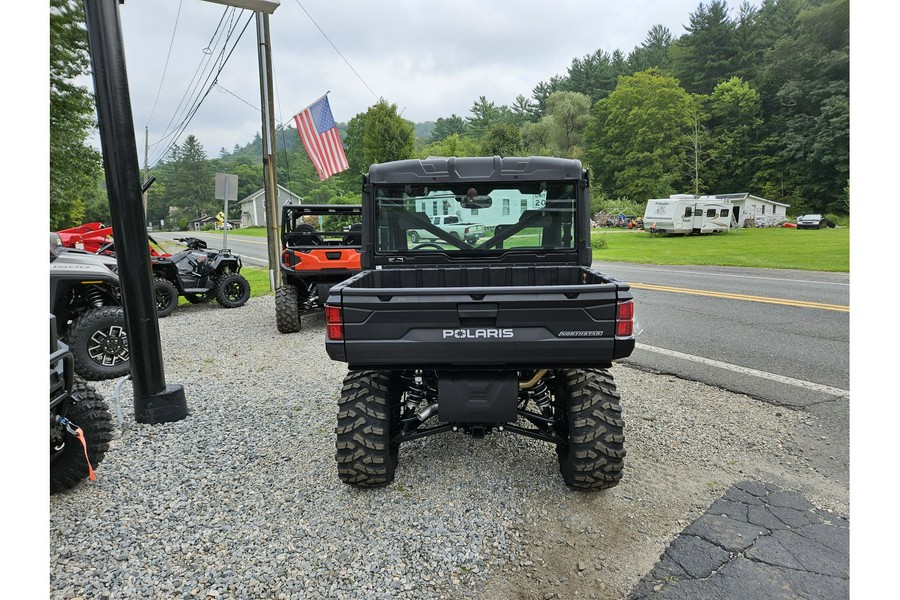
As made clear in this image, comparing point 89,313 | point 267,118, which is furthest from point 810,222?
point 89,313

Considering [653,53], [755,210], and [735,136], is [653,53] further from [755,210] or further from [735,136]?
[755,210]

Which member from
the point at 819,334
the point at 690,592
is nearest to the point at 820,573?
the point at 690,592

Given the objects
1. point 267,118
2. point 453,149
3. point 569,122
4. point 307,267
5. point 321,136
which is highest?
point 569,122

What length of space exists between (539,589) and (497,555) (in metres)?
0.28

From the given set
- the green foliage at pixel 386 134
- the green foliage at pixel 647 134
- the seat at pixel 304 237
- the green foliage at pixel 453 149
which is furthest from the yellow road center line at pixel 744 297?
the green foliage at pixel 647 134

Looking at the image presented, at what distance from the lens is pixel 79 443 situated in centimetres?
300

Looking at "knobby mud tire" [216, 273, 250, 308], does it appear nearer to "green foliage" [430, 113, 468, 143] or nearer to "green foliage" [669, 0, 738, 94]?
"green foliage" [669, 0, 738, 94]

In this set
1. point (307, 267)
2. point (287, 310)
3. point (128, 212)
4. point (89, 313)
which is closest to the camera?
point (128, 212)

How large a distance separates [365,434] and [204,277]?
318 inches

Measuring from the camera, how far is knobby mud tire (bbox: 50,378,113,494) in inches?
115

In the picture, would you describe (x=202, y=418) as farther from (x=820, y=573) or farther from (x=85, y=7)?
(x=820, y=573)

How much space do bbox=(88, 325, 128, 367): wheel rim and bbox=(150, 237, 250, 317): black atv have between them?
3.62m

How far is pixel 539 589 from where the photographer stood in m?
2.23

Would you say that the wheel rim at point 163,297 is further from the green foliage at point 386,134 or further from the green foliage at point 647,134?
the green foliage at point 647,134
